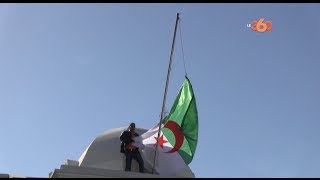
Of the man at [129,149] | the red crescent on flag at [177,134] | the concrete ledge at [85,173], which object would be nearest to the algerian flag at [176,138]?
the red crescent on flag at [177,134]

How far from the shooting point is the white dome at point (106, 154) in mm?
18688

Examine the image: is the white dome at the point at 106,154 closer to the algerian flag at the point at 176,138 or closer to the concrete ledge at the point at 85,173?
the algerian flag at the point at 176,138

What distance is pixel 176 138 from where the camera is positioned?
675 inches

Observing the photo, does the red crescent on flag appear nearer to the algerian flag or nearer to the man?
the algerian flag

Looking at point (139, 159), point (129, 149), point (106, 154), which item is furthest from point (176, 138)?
point (106, 154)

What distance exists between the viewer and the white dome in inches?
736

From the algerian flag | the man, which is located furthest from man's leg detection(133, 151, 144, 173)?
the algerian flag

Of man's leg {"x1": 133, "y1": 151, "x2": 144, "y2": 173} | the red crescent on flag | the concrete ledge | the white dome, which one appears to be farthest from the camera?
the white dome

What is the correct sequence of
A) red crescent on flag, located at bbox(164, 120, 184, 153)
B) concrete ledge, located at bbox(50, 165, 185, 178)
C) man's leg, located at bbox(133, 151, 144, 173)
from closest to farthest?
concrete ledge, located at bbox(50, 165, 185, 178) < red crescent on flag, located at bbox(164, 120, 184, 153) < man's leg, located at bbox(133, 151, 144, 173)

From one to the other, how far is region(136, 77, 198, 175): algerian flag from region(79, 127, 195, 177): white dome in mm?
727

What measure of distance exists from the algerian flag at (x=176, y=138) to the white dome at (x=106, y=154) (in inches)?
28.6

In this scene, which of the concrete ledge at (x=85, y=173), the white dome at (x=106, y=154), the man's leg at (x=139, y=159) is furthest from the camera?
the white dome at (x=106, y=154)

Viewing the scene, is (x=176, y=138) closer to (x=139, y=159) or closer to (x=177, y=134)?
(x=177, y=134)

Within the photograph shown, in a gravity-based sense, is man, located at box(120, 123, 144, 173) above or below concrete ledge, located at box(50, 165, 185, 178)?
above
